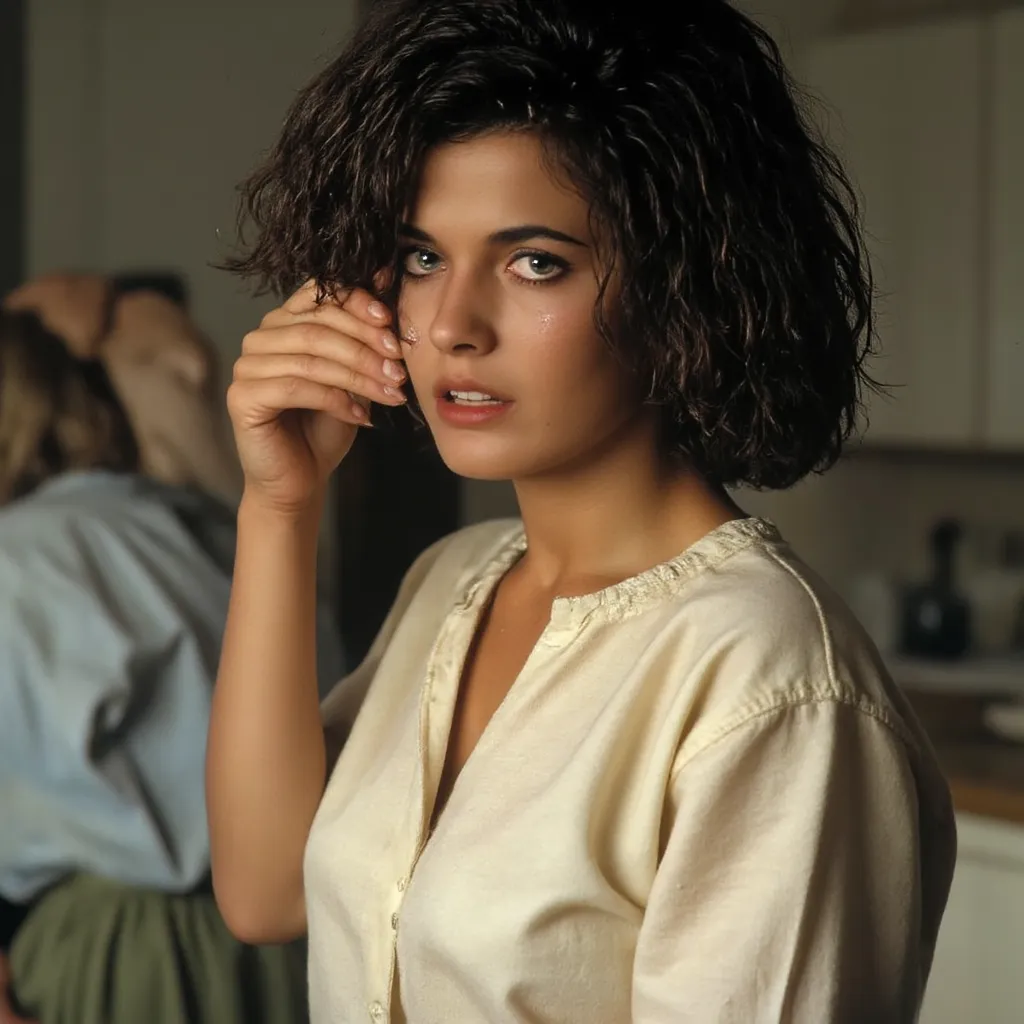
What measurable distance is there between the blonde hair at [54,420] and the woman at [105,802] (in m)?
0.04

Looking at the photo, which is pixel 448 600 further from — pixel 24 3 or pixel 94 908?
pixel 24 3

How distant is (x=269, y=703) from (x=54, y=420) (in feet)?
1.10

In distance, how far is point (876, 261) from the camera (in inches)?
64.1

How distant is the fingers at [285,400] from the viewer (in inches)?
29.8

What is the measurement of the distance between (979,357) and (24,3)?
1219 mm

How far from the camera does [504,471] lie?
2.28 feet

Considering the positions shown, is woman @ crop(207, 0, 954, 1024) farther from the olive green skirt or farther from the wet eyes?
the olive green skirt

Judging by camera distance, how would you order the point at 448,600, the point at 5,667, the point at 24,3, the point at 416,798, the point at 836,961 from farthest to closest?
the point at 24,3 → the point at 5,667 → the point at 448,600 → the point at 416,798 → the point at 836,961

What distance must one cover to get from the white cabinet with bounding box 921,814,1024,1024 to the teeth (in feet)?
1.87

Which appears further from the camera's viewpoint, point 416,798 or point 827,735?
point 416,798

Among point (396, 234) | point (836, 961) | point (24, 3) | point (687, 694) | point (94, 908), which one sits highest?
point (24, 3)

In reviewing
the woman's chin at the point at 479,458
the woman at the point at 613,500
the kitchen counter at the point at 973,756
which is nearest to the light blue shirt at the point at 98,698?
the woman at the point at 613,500

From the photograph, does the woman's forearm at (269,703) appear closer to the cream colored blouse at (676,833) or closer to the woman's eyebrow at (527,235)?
the cream colored blouse at (676,833)

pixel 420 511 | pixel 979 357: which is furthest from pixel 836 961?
pixel 979 357
